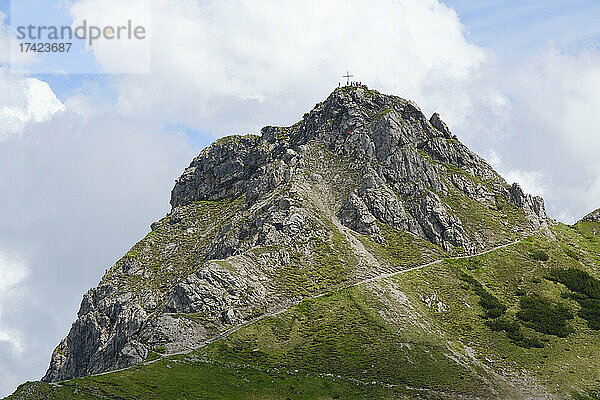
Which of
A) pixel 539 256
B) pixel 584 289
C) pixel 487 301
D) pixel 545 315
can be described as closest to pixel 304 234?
pixel 487 301

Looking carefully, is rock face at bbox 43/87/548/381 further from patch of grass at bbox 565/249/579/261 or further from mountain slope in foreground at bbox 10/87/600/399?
patch of grass at bbox 565/249/579/261

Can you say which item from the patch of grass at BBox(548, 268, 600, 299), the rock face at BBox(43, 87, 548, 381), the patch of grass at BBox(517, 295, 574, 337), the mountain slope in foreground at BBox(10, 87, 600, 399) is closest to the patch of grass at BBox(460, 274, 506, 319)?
the mountain slope in foreground at BBox(10, 87, 600, 399)

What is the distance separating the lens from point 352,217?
16388 cm

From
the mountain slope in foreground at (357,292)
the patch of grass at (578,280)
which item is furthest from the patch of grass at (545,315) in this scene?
the patch of grass at (578,280)

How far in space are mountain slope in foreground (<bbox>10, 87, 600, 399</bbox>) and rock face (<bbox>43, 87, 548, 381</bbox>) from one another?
53 cm

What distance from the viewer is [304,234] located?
150250mm

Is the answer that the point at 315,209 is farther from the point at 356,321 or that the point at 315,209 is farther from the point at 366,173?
the point at 356,321

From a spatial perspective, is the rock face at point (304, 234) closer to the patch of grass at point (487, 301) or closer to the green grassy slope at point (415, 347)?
the green grassy slope at point (415, 347)

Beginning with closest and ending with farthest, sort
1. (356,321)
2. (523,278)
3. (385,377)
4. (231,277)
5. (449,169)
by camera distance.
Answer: (385,377) < (356,321) < (231,277) < (523,278) < (449,169)

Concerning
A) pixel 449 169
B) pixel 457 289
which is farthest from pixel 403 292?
pixel 449 169

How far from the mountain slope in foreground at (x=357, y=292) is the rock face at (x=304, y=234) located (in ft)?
1.75

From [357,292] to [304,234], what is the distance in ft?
97.0

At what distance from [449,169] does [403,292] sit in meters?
73.2

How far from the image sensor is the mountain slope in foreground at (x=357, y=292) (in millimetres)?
93188
